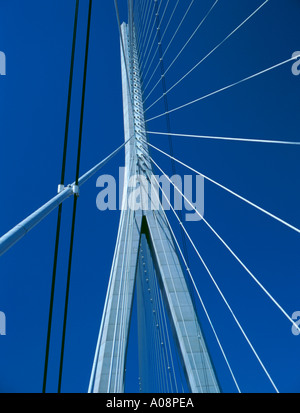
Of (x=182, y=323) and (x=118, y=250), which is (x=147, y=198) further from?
(x=182, y=323)

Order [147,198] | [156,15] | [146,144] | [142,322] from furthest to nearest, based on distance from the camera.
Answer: [156,15]
[142,322]
[146,144]
[147,198]

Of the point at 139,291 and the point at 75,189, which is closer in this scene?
the point at 75,189

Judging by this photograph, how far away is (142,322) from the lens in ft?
23.6

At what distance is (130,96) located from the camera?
7266 millimetres

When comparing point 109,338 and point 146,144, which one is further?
point 146,144

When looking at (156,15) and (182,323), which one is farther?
(156,15)

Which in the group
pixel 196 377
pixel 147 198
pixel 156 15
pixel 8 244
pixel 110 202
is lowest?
pixel 196 377

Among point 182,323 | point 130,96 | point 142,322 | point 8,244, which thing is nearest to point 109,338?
point 182,323
